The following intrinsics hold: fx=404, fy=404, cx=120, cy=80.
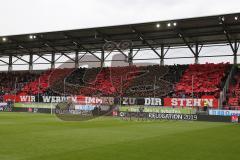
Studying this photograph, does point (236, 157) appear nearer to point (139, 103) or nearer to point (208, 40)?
point (139, 103)

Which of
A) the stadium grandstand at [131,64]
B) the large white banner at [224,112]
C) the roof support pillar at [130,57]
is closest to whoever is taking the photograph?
the large white banner at [224,112]

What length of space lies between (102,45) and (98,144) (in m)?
41.1

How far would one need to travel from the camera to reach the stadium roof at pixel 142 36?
147ft

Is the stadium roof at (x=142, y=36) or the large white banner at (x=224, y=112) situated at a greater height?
the stadium roof at (x=142, y=36)

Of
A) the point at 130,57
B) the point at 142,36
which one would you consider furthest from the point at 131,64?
the point at 142,36

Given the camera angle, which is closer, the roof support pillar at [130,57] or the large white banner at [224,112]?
the large white banner at [224,112]

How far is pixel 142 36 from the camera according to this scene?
50.4 m

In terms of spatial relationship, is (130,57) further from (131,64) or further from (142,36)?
(142,36)

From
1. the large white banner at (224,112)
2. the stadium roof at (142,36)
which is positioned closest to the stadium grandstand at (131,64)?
the stadium roof at (142,36)

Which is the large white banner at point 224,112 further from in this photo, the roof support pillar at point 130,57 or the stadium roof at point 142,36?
the roof support pillar at point 130,57

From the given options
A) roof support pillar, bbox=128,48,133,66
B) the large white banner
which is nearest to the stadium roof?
roof support pillar, bbox=128,48,133,66

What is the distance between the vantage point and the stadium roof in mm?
44781

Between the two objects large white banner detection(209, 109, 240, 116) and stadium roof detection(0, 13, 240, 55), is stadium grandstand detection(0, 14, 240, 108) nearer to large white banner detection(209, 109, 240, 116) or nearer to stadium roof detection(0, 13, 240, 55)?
stadium roof detection(0, 13, 240, 55)

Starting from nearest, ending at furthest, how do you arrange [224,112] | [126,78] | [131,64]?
[224,112], [126,78], [131,64]
